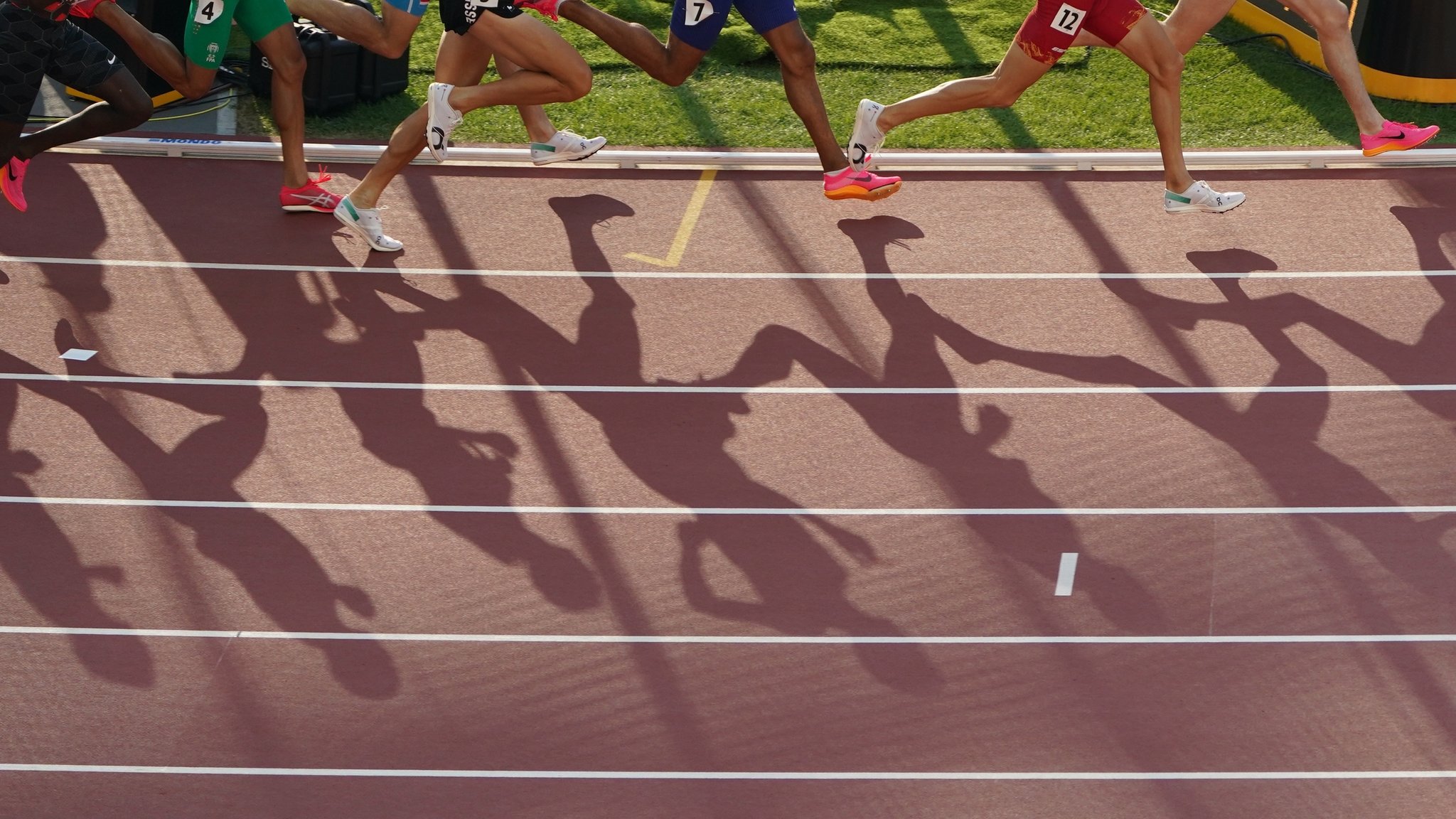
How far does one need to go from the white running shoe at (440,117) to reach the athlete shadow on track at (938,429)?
1790 millimetres

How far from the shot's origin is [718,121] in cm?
952

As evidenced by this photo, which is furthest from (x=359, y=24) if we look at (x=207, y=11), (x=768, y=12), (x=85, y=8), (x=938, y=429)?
(x=938, y=429)

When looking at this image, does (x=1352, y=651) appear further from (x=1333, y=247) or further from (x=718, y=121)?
(x=718, y=121)

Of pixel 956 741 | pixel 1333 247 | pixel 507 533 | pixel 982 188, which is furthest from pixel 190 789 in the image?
pixel 1333 247

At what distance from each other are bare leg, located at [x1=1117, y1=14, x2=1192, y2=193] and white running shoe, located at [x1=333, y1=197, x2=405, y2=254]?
3.65 m

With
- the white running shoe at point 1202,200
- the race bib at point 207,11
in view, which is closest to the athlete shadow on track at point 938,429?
the white running shoe at point 1202,200

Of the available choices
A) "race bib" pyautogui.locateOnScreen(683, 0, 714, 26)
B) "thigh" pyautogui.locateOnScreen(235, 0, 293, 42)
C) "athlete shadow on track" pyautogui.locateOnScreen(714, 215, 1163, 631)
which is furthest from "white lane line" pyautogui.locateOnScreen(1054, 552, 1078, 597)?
"thigh" pyautogui.locateOnScreen(235, 0, 293, 42)

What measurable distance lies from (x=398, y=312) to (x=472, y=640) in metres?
2.44

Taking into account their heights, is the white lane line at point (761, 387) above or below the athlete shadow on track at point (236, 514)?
above

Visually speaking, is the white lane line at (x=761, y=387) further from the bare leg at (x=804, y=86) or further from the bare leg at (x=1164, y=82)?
the bare leg at (x=804, y=86)

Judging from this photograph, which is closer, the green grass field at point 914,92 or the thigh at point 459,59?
the thigh at point 459,59

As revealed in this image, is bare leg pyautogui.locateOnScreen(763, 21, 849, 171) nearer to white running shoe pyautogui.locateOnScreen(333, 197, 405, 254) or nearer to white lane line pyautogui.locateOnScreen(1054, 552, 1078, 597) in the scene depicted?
white running shoe pyautogui.locateOnScreen(333, 197, 405, 254)

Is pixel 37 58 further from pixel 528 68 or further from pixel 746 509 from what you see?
pixel 746 509

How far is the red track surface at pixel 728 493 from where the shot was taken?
17.1 feet
